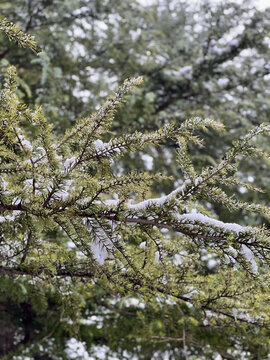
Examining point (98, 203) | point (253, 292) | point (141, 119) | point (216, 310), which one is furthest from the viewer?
point (141, 119)

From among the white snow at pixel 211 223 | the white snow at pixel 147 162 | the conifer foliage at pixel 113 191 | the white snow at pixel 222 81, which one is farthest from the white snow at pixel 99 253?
the white snow at pixel 222 81

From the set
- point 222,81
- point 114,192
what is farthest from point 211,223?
point 222,81

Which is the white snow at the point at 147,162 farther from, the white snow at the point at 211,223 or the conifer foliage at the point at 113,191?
the white snow at the point at 211,223

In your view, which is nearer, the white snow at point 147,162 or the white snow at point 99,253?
the white snow at point 99,253

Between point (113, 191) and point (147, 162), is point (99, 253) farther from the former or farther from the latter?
point (147, 162)

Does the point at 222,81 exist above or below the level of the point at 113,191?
above

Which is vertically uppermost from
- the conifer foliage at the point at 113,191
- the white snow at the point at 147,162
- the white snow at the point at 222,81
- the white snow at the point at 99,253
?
the white snow at the point at 222,81

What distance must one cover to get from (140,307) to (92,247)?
275 cm

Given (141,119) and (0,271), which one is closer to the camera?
(0,271)

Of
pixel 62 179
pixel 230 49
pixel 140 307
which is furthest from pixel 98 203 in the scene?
pixel 230 49

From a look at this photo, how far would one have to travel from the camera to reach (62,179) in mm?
1251

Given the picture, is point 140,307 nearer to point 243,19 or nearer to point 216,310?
point 216,310

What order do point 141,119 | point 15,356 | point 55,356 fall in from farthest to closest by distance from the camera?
1. point 141,119
2. point 55,356
3. point 15,356

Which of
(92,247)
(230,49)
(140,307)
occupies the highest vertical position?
(230,49)
